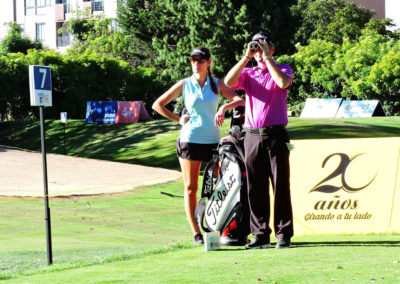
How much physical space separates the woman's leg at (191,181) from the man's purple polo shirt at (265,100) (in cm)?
77

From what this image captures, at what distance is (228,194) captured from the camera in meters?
7.42

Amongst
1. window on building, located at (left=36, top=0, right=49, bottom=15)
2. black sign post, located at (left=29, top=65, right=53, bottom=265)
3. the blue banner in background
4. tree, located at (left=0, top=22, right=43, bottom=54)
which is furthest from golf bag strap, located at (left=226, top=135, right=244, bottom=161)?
window on building, located at (left=36, top=0, right=49, bottom=15)

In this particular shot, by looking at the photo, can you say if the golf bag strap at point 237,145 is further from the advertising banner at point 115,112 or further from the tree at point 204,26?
the tree at point 204,26

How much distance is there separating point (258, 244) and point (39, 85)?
3.08 metres

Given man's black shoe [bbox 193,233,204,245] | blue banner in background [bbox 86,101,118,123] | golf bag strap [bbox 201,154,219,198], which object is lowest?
blue banner in background [bbox 86,101,118,123]

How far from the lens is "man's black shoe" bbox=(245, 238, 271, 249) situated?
7.23 meters

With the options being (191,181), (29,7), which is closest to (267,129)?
(191,181)

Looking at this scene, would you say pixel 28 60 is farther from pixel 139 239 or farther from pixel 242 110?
pixel 242 110

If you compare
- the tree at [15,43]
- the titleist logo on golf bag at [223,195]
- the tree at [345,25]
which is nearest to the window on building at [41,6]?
the tree at [15,43]

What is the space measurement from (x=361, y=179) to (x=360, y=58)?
33.9m

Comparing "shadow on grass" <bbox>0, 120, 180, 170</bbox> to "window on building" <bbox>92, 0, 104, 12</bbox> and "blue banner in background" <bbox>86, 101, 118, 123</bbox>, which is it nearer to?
"blue banner in background" <bbox>86, 101, 118, 123</bbox>

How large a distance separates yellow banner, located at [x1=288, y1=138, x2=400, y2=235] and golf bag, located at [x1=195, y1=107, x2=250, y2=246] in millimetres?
1757

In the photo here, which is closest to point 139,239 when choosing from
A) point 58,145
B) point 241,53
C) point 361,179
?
point 361,179

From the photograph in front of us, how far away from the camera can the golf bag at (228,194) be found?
7398 mm
